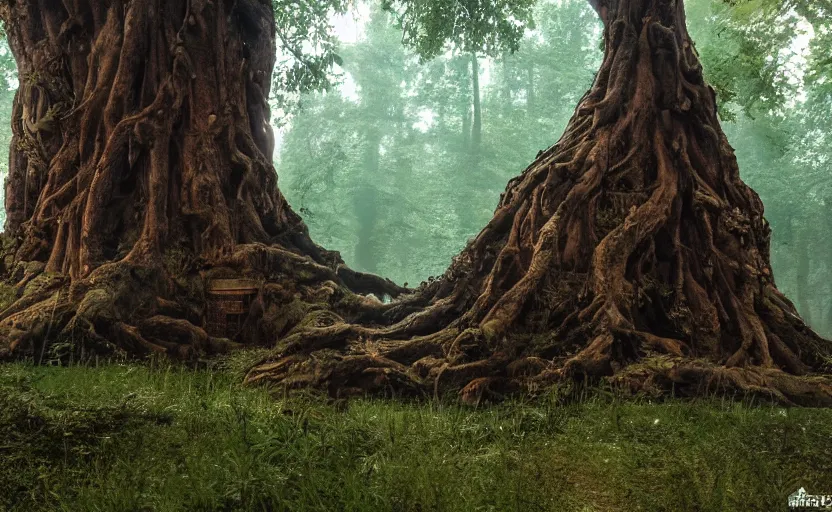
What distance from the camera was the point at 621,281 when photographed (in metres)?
5.78

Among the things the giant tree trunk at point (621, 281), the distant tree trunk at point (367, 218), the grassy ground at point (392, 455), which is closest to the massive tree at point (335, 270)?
the giant tree trunk at point (621, 281)

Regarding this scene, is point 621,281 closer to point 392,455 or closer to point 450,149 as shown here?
point 392,455

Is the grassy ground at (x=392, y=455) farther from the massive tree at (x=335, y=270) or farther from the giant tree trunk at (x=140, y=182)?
the giant tree trunk at (x=140, y=182)

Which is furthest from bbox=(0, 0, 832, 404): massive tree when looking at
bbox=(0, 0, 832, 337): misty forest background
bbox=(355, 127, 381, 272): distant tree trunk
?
bbox=(355, 127, 381, 272): distant tree trunk

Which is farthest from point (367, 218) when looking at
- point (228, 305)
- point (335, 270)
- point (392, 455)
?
point (392, 455)

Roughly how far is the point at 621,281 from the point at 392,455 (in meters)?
3.37

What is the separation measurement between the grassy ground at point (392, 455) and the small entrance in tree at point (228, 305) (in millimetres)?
2439

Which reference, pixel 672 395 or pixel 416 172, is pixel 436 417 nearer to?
pixel 672 395

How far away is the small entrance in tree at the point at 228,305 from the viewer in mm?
6988

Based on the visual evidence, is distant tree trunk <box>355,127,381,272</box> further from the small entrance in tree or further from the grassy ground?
the grassy ground

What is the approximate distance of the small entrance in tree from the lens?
22.9ft

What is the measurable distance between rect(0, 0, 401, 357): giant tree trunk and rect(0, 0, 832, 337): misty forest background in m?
20.3

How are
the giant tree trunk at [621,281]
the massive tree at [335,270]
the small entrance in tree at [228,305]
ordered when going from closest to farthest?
the giant tree trunk at [621,281] < the massive tree at [335,270] < the small entrance in tree at [228,305]

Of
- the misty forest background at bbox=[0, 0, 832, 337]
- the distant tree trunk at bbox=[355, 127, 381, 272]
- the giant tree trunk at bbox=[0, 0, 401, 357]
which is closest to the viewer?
the giant tree trunk at bbox=[0, 0, 401, 357]
